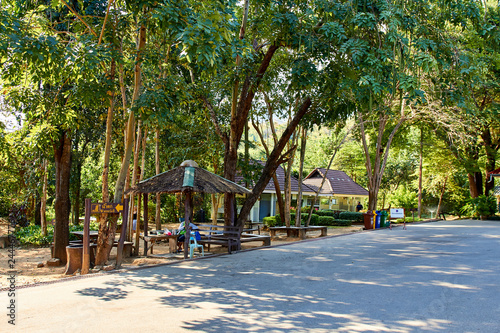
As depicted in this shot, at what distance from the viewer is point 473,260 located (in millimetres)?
10875

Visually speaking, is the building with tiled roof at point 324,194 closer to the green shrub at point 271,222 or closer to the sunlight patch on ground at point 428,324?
the green shrub at point 271,222

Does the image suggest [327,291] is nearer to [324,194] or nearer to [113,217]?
[113,217]

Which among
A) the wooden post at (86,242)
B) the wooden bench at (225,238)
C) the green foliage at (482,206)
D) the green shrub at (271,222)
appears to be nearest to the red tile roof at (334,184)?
the green foliage at (482,206)

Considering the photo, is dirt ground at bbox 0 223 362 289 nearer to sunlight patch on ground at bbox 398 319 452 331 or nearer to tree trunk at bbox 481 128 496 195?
sunlight patch on ground at bbox 398 319 452 331

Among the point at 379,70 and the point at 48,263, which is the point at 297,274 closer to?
the point at 379,70

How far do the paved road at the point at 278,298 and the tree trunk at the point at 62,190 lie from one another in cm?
388

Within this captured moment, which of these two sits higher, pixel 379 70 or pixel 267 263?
pixel 379 70

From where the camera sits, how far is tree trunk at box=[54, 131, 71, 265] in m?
11.5

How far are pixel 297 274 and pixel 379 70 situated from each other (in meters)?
5.47

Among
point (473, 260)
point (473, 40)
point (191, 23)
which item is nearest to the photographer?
point (191, 23)

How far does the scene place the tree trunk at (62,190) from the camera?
37.9ft

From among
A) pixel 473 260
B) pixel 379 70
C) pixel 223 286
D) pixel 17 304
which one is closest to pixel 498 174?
pixel 473 260

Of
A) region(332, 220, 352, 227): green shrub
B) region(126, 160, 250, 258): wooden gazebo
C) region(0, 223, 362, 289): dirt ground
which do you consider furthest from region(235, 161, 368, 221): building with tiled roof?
region(126, 160, 250, 258): wooden gazebo

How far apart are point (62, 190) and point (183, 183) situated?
3.52m
